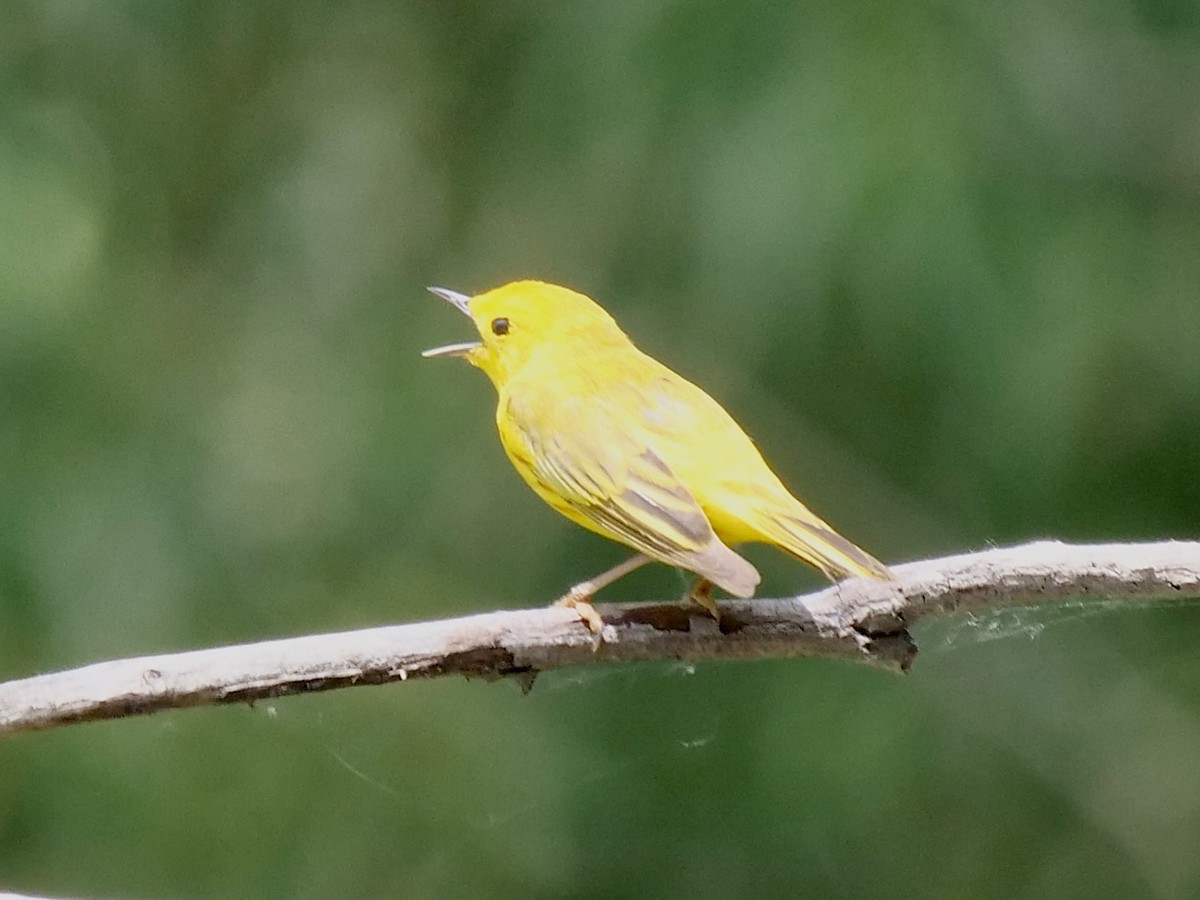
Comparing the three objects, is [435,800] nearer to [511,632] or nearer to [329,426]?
[329,426]

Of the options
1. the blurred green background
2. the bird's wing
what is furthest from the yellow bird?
the blurred green background

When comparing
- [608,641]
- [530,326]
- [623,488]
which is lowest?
[608,641]

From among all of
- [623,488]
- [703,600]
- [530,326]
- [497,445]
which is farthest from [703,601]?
[497,445]

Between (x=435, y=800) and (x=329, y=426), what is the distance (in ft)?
1.62

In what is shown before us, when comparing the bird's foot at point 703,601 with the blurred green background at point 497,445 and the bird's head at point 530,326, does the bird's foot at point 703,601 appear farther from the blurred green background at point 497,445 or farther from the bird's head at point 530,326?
the blurred green background at point 497,445

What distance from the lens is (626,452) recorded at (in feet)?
3.09

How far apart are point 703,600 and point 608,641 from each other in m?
0.06

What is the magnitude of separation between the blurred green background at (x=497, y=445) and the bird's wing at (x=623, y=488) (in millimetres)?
604

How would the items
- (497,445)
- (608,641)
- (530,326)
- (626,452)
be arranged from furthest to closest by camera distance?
(497,445), (530,326), (626,452), (608,641)

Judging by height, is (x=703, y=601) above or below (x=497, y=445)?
below

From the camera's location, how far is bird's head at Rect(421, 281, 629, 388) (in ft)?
3.55

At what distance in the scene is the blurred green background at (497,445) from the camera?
159cm

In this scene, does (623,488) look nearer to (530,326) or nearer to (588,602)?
(588,602)

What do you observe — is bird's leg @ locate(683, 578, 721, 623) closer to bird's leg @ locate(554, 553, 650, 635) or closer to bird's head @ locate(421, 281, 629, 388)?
bird's leg @ locate(554, 553, 650, 635)
